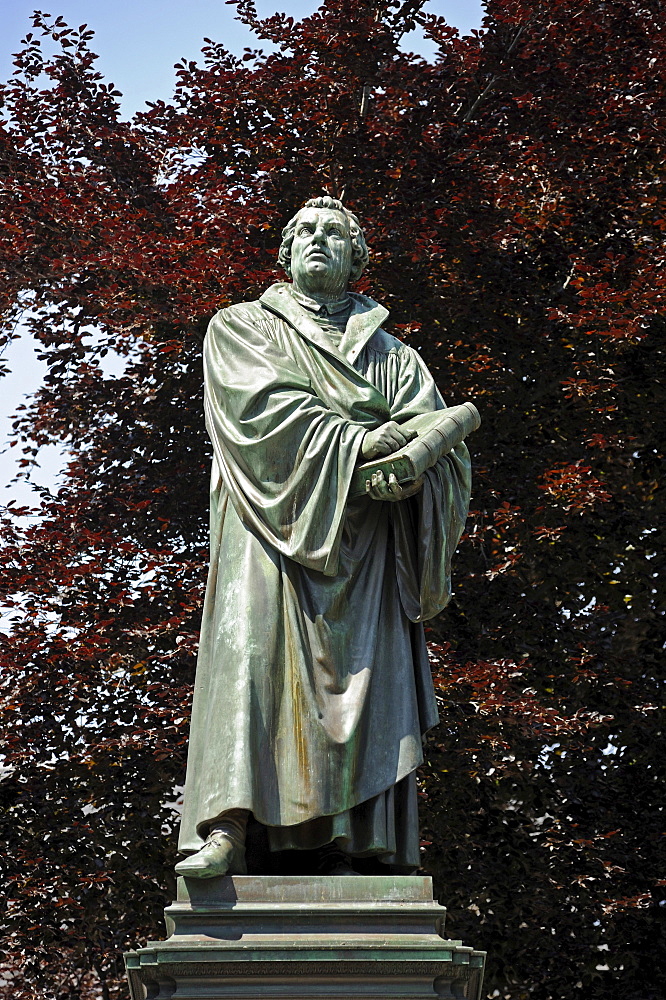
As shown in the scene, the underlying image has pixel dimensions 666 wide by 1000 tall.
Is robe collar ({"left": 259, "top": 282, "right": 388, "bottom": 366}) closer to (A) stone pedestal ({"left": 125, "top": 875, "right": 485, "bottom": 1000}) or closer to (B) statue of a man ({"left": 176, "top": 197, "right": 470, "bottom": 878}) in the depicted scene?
(B) statue of a man ({"left": 176, "top": 197, "right": 470, "bottom": 878})

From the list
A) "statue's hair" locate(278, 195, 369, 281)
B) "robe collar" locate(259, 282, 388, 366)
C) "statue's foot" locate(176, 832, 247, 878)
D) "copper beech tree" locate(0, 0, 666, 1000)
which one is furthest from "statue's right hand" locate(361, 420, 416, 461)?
"copper beech tree" locate(0, 0, 666, 1000)

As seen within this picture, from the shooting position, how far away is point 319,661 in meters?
5.74

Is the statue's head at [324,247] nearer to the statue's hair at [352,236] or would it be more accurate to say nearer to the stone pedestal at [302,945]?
the statue's hair at [352,236]

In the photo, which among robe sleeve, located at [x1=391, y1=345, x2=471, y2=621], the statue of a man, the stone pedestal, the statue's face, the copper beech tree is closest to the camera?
the stone pedestal

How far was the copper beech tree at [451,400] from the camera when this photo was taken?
41.0ft

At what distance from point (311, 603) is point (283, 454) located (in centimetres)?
50

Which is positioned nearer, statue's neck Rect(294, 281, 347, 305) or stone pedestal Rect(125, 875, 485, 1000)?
stone pedestal Rect(125, 875, 485, 1000)

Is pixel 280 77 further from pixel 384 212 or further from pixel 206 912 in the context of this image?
pixel 206 912

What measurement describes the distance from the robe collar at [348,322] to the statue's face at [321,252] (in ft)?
0.30

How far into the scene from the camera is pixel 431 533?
6.00 metres

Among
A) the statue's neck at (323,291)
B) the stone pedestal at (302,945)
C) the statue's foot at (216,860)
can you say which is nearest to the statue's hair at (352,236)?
the statue's neck at (323,291)

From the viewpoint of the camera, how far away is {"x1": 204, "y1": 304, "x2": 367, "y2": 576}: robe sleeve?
583 cm

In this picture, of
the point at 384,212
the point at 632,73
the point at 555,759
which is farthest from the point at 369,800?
the point at 632,73

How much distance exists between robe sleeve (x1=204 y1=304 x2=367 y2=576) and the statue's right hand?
1.2 inches
